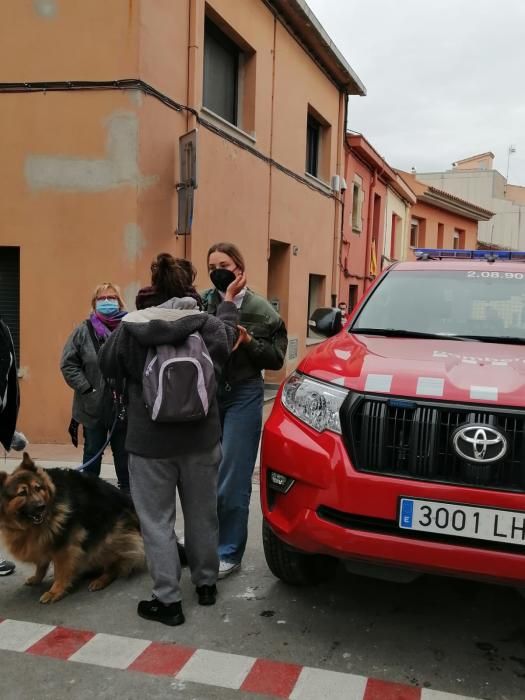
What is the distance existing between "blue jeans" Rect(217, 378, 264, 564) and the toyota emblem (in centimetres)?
135

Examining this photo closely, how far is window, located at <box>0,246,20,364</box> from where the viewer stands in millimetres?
7461

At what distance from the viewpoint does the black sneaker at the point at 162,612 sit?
3.13m

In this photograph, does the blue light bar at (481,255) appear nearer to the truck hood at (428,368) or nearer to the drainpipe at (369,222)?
the truck hood at (428,368)

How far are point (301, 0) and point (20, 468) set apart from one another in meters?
9.71

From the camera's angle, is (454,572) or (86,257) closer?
(454,572)

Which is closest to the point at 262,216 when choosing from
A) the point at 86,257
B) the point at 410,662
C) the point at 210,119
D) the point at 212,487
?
the point at 210,119

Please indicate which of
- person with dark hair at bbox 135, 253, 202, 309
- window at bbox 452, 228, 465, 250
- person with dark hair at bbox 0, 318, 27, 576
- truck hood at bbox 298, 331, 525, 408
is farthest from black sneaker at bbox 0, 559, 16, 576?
window at bbox 452, 228, 465, 250

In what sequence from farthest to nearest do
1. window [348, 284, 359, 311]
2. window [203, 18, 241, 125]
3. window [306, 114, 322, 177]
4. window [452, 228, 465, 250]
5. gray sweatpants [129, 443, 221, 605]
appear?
window [452, 228, 465, 250]
window [348, 284, 359, 311]
window [306, 114, 322, 177]
window [203, 18, 241, 125]
gray sweatpants [129, 443, 221, 605]

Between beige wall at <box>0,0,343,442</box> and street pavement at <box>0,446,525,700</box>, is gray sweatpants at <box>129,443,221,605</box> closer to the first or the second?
street pavement at <box>0,446,525,700</box>

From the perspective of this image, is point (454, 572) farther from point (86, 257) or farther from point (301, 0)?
point (301, 0)

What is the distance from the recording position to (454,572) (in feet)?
8.52

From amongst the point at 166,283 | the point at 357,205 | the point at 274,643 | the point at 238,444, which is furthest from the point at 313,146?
the point at 274,643

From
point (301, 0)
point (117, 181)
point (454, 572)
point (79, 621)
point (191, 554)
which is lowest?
point (79, 621)

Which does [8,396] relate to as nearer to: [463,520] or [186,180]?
[463,520]
